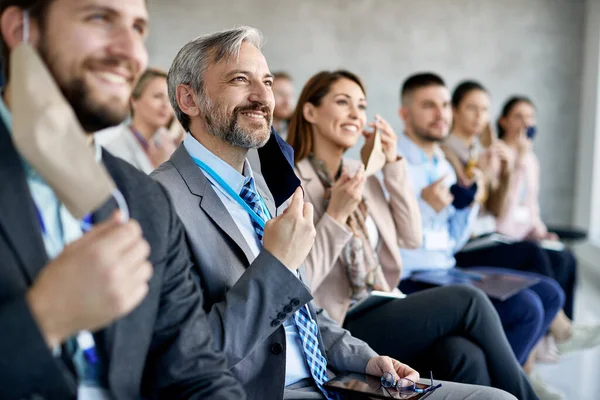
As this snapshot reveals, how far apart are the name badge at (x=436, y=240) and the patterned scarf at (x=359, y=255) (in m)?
0.62

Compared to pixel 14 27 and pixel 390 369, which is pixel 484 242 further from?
pixel 14 27

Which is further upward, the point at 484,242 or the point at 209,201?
the point at 209,201

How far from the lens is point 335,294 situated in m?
2.32

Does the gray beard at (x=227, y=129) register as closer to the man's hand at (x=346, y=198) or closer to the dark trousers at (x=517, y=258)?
the man's hand at (x=346, y=198)

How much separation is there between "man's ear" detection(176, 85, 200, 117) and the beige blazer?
1.99 feet

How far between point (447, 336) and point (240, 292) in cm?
107

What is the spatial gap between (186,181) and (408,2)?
5704 millimetres

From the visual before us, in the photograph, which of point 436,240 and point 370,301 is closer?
point 370,301

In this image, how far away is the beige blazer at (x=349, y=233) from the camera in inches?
84.8

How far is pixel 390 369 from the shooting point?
64.7 inches

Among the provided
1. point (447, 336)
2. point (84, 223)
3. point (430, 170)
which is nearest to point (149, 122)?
point (430, 170)

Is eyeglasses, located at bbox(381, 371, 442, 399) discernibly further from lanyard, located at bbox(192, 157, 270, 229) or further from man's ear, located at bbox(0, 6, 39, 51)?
man's ear, located at bbox(0, 6, 39, 51)


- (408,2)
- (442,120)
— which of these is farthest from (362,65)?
(442,120)

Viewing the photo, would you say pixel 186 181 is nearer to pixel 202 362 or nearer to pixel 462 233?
pixel 202 362
